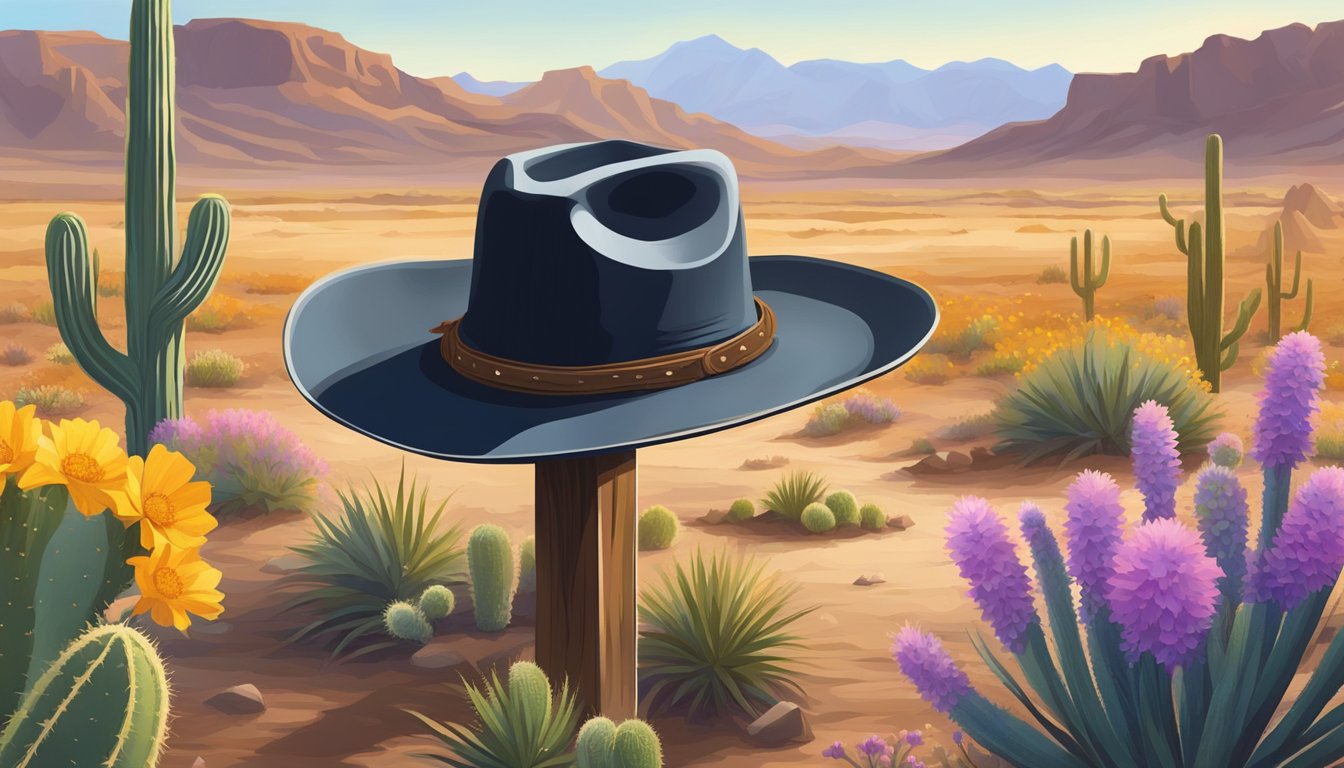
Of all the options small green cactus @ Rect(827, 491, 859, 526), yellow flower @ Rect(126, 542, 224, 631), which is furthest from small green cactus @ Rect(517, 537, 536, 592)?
yellow flower @ Rect(126, 542, 224, 631)

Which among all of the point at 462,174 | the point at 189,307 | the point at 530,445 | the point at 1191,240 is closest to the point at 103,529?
the point at 530,445

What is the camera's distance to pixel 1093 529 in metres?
3.72

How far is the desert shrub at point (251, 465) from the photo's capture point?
28.4 ft

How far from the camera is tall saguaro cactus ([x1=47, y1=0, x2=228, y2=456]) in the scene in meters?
8.31

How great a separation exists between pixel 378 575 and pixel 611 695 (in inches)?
85.0

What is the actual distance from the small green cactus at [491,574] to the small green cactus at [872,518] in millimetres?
3046

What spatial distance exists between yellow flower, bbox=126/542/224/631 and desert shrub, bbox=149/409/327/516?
5.20 m

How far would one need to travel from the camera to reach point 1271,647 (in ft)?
13.0

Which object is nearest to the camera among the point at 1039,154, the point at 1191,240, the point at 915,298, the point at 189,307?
the point at 915,298

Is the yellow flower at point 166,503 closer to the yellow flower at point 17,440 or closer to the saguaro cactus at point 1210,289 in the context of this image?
the yellow flower at point 17,440

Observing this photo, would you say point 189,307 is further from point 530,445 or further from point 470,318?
point 530,445

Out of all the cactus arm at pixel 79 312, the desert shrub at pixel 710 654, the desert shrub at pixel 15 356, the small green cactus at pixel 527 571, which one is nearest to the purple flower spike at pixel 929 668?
the desert shrub at pixel 710 654

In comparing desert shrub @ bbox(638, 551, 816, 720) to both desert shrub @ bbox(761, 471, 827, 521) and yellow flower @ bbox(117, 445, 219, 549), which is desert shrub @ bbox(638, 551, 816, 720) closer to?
yellow flower @ bbox(117, 445, 219, 549)

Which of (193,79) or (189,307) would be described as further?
(193,79)
